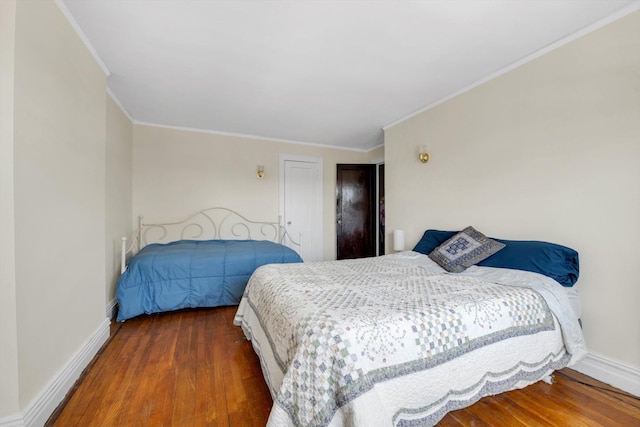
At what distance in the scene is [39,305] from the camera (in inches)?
51.6

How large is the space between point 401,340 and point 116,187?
3313 mm

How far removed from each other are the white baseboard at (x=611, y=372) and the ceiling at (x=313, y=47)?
2.21m

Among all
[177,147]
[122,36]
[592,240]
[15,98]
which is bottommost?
[592,240]

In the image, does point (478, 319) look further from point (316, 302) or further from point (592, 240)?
point (592, 240)

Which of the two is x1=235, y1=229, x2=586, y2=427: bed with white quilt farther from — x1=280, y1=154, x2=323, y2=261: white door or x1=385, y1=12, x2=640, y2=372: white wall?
x1=280, y1=154, x2=323, y2=261: white door

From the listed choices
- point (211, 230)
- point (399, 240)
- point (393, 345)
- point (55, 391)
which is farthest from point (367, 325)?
point (211, 230)

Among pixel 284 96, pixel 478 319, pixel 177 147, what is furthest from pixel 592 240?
pixel 177 147

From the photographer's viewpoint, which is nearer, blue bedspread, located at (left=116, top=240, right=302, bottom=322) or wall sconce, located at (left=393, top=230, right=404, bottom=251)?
blue bedspread, located at (left=116, top=240, right=302, bottom=322)

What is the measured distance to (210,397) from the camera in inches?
59.1

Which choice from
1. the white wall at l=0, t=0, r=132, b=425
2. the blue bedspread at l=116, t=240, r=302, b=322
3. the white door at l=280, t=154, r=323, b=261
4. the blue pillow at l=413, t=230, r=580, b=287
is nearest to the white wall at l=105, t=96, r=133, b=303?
the blue bedspread at l=116, t=240, r=302, b=322

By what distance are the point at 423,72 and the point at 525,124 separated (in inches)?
37.3

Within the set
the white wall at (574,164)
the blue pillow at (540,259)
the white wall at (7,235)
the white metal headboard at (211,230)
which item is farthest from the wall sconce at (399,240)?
the white wall at (7,235)

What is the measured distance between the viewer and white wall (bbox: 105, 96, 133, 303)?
2.64 meters

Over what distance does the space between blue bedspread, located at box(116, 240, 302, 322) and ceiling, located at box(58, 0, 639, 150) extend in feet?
5.76
